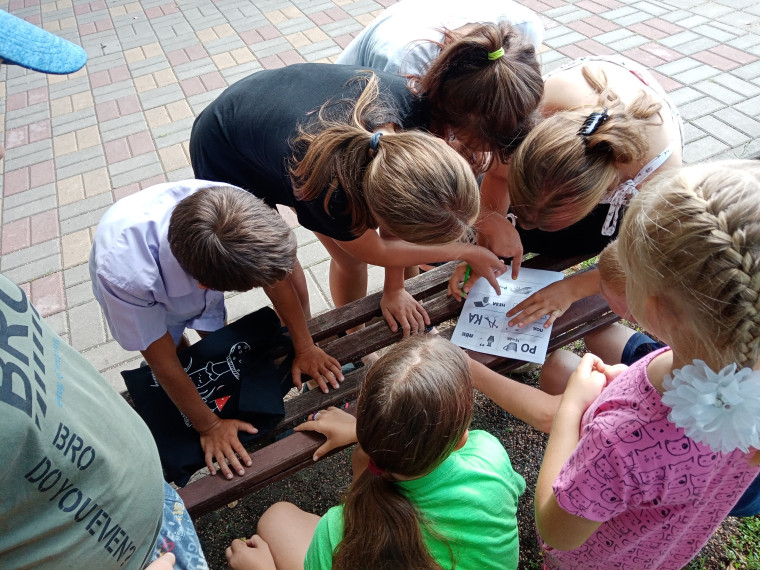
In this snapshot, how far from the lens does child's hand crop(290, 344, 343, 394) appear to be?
1.66 m

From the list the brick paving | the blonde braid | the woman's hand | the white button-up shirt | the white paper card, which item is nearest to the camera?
the blonde braid

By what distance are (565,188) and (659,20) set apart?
3.43 meters

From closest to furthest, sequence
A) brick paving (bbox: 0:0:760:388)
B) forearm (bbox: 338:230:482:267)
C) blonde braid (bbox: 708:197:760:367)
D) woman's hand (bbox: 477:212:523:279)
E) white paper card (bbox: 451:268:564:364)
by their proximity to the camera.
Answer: blonde braid (bbox: 708:197:760:367) < forearm (bbox: 338:230:482:267) < white paper card (bbox: 451:268:564:364) < woman's hand (bbox: 477:212:523:279) < brick paving (bbox: 0:0:760:388)

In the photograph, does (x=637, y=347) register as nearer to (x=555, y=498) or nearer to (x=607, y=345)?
(x=607, y=345)

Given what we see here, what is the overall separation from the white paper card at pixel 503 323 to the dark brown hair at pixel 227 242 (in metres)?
0.69

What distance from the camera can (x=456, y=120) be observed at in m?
1.54

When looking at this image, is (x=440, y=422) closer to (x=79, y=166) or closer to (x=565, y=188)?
(x=565, y=188)

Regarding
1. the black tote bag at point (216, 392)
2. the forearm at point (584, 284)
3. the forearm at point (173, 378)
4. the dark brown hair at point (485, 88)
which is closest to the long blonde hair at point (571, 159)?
the dark brown hair at point (485, 88)

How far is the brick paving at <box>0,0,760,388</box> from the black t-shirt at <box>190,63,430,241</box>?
36.4 inches

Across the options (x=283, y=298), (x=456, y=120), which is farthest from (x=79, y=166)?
(x=456, y=120)

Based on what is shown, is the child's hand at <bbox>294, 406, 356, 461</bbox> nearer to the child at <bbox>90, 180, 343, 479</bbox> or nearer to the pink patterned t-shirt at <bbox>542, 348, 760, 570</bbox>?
the child at <bbox>90, 180, 343, 479</bbox>

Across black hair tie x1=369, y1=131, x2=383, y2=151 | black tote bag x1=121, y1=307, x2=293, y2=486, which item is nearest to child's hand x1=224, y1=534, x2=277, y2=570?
black tote bag x1=121, y1=307, x2=293, y2=486

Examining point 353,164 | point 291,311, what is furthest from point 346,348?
point 353,164

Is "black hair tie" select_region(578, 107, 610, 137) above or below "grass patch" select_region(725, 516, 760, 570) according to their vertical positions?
above
